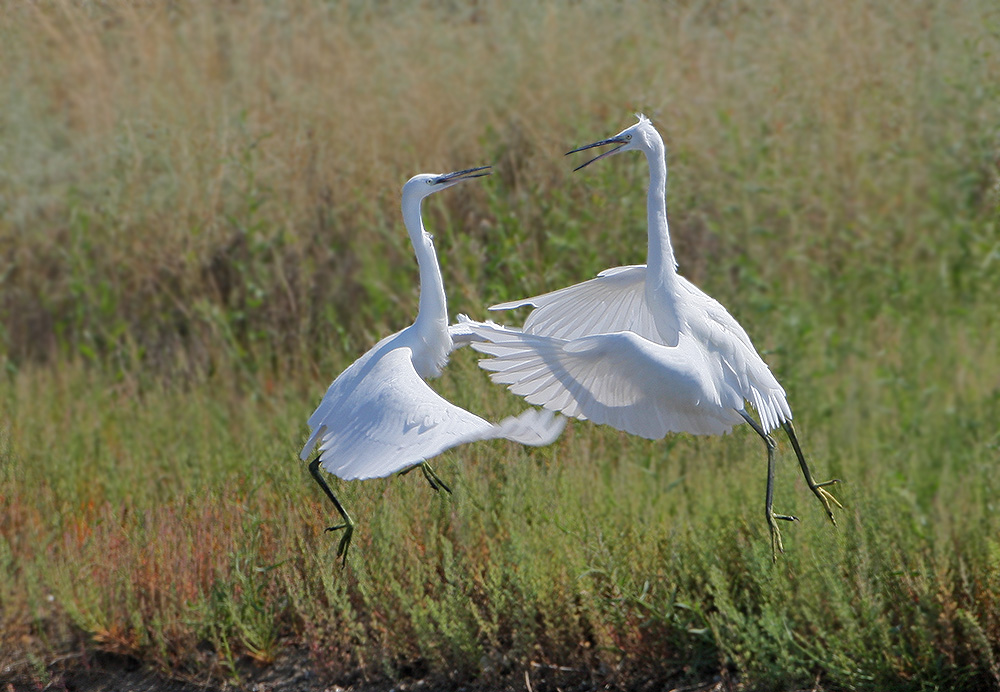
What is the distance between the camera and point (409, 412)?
11.8 feet

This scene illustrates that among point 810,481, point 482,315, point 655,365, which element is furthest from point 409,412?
point 482,315

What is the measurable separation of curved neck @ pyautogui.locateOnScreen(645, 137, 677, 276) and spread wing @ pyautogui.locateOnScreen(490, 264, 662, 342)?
39 centimetres

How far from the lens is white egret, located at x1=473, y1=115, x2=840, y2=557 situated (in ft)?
12.1

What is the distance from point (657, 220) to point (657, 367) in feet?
2.64

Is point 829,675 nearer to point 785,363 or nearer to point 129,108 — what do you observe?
point 785,363

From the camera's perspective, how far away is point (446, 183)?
174 inches

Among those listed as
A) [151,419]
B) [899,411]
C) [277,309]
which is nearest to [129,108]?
[277,309]

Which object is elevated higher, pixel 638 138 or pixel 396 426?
pixel 638 138

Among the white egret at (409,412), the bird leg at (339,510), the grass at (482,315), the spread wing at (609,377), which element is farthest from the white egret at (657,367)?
the bird leg at (339,510)

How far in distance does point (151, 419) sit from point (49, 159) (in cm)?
341

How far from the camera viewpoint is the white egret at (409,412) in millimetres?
3412

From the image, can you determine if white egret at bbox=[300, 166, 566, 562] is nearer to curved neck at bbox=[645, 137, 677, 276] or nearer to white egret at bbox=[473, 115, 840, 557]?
white egret at bbox=[473, 115, 840, 557]

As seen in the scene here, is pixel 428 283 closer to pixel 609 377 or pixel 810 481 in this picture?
pixel 609 377

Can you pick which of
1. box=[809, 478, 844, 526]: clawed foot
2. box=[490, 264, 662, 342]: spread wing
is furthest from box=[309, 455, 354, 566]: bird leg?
box=[809, 478, 844, 526]: clawed foot
